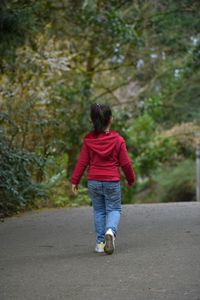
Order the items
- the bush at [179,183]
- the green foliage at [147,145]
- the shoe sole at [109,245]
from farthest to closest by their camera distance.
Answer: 1. the bush at [179,183]
2. the green foliage at [147,145]
3. the shoe sole at [109,245]

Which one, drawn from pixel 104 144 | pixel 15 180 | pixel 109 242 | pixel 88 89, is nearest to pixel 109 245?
pixel 109 242

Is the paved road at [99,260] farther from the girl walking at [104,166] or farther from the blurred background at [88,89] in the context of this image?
the blurred background at [88,89]

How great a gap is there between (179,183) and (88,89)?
269 inches

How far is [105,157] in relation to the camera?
819cm

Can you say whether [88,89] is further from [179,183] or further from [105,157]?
[105,157]

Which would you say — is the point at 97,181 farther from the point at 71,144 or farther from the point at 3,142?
the point at 71,144

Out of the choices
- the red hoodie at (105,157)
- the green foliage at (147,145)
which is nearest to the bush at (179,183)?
the green foliage at (147,145)

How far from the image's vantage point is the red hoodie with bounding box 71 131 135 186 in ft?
26.8

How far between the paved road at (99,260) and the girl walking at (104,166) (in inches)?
13.9

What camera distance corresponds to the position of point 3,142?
12.0 metres

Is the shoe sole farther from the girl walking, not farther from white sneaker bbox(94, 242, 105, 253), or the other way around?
white sneaker bbox(94, 242, 105, 253)

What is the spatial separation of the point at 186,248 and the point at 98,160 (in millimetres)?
1379

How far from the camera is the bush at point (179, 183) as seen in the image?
2536 centimetres

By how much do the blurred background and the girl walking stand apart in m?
2.82
